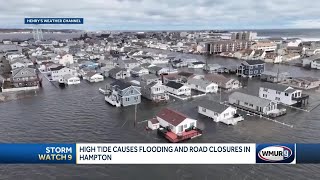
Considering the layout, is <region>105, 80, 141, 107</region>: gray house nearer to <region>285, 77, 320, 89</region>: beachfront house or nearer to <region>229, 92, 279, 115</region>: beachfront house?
<region>229, 92, 279, 115</region>: beachfront house

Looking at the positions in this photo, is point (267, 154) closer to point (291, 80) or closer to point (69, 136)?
point (69, 136)

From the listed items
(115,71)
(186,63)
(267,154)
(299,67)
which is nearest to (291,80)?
(299,67)

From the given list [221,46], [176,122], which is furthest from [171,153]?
[221,46]

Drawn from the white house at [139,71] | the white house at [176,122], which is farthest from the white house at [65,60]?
the white house at [176,122]

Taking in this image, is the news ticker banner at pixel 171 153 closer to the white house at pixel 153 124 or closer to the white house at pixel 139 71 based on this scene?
the white house at pixel 153 124

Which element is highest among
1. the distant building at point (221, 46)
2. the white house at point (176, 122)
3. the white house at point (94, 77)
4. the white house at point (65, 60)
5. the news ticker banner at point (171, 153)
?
the distant building at point (221, 46)

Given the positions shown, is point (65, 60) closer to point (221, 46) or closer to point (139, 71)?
point (139, 71)
